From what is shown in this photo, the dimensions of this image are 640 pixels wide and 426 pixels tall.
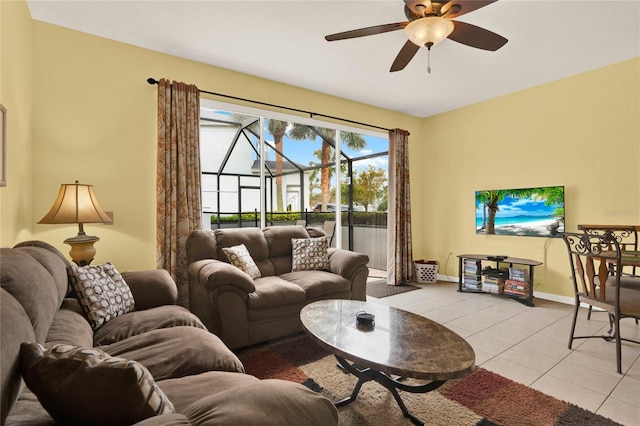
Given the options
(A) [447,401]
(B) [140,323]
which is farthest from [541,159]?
(B) [140,323]

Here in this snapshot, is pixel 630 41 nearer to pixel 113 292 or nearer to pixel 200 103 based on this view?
pixel 200 103

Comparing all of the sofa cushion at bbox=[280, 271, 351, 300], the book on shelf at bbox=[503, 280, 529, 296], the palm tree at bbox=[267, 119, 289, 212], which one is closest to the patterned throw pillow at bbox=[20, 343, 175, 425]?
the sofa cushion at bbox=[280, 271, 351, 300]

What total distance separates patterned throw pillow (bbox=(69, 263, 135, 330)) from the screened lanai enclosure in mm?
1621

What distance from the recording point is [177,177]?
317 cm

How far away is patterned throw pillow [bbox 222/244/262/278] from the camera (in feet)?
9.90

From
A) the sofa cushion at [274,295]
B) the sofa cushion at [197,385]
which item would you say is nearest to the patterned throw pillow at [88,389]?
the sofa cushion at [197,385]

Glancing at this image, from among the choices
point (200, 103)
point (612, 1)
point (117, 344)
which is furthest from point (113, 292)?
point (612, 1)

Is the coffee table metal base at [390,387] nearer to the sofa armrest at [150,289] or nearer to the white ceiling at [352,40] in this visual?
the sofa armrest at [150,289]

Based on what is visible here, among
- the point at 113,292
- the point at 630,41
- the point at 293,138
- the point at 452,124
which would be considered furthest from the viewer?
the point at 452,124

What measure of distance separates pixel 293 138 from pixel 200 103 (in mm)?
1328

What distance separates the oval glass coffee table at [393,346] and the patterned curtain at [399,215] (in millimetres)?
2769

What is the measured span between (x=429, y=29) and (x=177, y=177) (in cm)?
252

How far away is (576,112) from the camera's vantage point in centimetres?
379

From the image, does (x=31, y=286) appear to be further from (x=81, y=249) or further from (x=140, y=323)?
(x=81, y=249)
